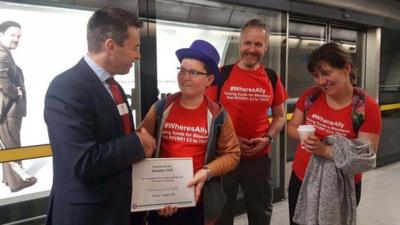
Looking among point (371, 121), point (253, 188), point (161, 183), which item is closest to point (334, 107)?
point (371, 121)

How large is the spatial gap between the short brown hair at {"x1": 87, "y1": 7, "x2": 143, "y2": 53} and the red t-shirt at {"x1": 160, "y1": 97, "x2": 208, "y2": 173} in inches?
19.9

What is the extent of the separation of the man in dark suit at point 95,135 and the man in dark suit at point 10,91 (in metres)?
1.48

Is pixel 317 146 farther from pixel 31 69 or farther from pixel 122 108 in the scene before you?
pixel 31 69

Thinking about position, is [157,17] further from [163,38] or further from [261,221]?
[261,221]

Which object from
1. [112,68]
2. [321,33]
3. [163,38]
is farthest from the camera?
[321,33]

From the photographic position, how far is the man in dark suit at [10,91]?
2.56 metres

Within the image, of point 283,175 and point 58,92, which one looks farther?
point 283,175

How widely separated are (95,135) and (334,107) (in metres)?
1.21

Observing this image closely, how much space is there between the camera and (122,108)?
1.43 m

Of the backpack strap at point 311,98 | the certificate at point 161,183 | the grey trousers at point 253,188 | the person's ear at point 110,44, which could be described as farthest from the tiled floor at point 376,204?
the person's ear at point 110,44

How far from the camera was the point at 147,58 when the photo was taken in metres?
2.82

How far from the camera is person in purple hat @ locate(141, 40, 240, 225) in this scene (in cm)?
168

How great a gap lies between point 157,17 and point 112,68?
5.67 ft

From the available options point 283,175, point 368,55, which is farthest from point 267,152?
point 368,55
